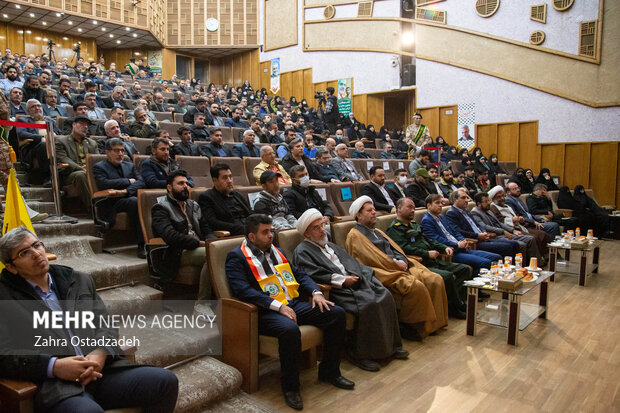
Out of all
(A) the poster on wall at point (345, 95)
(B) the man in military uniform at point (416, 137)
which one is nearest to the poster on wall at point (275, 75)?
(A) the poster on wall at point (345, 95)

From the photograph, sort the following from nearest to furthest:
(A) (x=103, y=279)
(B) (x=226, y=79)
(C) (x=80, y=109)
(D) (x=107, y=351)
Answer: (D) (x=107, y=351), (A) (x=103, y=279), (C) (x=80, y=109), (B) (x=226, y=79)

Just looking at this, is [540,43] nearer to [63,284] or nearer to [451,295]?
[451,295]

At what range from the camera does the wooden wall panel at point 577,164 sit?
814 centimetres

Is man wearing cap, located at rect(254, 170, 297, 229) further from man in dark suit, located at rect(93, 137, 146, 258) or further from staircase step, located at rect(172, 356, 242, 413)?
staircase step, located at rect(172, 356, 242, 413)

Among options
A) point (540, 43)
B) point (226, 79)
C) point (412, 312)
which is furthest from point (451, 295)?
point (226, 79)

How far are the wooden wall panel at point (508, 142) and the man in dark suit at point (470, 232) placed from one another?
5790 millimetres

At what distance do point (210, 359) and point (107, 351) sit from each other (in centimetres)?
66

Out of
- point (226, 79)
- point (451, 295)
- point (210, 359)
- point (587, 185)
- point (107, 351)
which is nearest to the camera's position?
point (107, 351)

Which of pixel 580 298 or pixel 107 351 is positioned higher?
pixel 107 351

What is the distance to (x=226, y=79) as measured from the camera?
53.1ft

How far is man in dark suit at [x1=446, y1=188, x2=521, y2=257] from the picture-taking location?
393 cm

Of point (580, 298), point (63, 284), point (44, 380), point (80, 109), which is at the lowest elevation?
point (580, 298)

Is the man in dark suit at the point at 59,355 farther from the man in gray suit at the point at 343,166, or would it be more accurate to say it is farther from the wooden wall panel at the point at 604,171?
the wooden wall panel at the point at 604,171

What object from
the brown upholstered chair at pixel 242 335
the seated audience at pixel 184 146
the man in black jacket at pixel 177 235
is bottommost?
the brown upholstered chair at pixel 242 335
